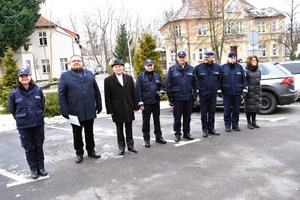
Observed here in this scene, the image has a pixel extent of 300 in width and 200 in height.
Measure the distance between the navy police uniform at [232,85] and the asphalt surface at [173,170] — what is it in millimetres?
645

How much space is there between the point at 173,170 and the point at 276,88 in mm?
5702

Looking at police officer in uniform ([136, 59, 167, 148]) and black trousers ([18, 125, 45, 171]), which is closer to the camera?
black trousers ([18, 125, 45, 171])

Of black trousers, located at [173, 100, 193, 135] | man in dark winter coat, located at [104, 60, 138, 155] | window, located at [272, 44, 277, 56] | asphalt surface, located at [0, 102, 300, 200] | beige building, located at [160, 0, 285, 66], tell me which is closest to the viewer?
asphalt surface, located at [0, 102, 300, 200]

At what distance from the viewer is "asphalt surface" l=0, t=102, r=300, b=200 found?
4.10 m

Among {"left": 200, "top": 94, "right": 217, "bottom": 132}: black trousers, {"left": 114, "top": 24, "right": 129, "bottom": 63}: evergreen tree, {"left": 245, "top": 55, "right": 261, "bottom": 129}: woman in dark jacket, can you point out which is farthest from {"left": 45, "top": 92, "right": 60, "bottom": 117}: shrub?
{"left": 114, "top": 24, "right": 129, "bottom": 63}: evergreen tree

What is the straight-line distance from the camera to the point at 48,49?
38688 millimetres

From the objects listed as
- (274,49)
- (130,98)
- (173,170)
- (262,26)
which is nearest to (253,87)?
(130,98)

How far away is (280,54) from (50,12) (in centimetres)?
3263

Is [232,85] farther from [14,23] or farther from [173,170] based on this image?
[14,23]

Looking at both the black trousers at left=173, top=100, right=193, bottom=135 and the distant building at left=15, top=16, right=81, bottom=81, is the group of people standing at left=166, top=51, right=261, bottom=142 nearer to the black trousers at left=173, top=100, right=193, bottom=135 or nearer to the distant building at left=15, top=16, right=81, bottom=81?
the black trousers at left=173, top=100, right=193, bottom=135

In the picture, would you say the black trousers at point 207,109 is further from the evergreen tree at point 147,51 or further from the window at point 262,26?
the window at point 262,26

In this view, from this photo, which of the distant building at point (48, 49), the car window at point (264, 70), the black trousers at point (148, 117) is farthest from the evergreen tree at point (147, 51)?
the distant building at point (48, 49)

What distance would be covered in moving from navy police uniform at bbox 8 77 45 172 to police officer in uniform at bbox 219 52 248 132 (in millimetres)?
4269

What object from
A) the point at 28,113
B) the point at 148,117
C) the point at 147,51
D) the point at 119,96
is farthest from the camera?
the point at 147,51
